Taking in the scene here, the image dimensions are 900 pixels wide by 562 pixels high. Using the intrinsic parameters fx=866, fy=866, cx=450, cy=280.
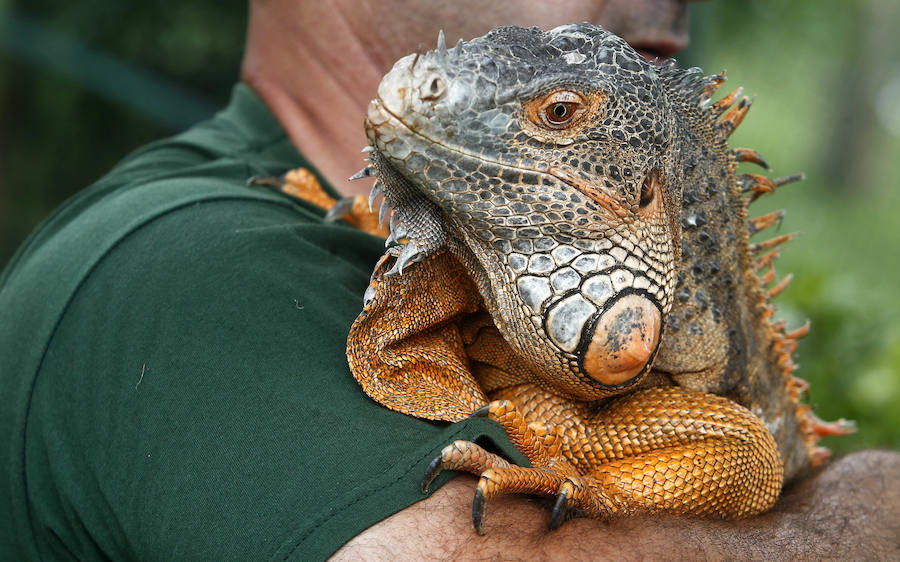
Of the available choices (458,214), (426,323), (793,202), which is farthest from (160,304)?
(793,202)

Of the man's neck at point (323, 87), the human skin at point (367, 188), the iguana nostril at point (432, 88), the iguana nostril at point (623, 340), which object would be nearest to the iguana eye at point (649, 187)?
the iguana nostril at point (623, 340)

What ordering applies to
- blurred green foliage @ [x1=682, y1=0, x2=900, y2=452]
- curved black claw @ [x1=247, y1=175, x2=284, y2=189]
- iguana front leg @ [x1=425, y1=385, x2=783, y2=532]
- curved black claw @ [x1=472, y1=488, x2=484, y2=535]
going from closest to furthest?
curved black claw @ [x1=472, y1=488, x2=484, y2=535]
iguana front leg @ [x1=425, y1=385, x2=783, y2=532]
curved black claw @ [x1=247, y1=175, x2=284, y2=189]
blurred green foliage @ [x1=682, y1=0, x2=900, y2=452]

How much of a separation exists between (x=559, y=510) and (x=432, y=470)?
9.9 inches

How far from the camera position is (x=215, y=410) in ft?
5.55

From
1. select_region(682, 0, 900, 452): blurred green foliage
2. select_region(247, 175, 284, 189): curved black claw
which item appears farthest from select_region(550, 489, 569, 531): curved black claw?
select_region(682, 0, 900, 452): blurred green foliage

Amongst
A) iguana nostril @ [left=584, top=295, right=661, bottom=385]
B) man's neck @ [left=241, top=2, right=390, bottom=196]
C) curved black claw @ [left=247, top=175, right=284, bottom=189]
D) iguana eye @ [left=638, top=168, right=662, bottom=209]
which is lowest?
iguana nostril @ [left=584, top=295, right=661, bottom=385]

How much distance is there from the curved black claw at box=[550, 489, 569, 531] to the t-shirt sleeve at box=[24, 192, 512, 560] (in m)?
0.15

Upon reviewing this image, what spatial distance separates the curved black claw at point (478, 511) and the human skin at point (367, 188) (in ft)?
0.15

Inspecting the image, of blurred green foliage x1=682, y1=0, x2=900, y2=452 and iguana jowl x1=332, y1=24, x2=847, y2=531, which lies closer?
iguana jowl x1=332, y1=24, x2=847, y2=531

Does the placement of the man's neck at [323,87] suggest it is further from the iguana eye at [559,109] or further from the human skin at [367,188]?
the iguana eye at [559,109]

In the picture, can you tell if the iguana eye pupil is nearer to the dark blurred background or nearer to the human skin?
the human skin

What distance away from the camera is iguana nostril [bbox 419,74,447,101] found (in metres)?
1.51

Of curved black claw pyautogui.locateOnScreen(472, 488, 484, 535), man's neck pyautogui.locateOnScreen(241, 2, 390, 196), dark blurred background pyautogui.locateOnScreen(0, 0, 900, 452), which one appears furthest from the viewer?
dark blurred background pyautogui.locateOnScreen(0, 0, 900, 452)

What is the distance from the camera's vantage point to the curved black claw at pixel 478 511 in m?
1.50
